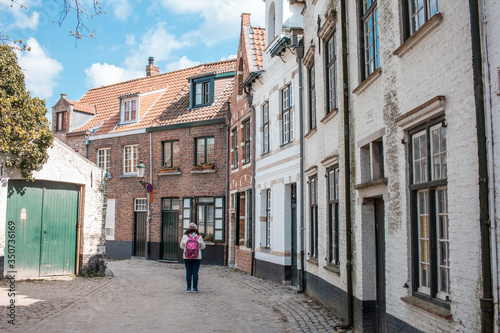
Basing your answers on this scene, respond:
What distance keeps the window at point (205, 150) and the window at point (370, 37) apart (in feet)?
48.4

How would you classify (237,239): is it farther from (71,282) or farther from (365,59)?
(365,59)

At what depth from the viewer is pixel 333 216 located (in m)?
10.4

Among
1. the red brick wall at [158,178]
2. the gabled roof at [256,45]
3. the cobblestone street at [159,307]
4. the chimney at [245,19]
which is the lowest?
the cobblestone street at [159,307]

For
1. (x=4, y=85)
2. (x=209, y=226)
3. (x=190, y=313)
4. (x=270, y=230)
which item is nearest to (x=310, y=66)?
(x=270, y=230)

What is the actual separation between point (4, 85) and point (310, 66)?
7.37 metres

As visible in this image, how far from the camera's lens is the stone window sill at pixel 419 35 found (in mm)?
5527

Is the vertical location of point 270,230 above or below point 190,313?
above

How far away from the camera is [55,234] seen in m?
14.5

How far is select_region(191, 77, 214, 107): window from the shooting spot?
24453 millimetres

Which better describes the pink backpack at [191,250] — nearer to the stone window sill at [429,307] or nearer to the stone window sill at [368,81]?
the stone window sill at [368,81]

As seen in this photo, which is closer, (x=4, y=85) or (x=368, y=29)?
(x=368, y=29)

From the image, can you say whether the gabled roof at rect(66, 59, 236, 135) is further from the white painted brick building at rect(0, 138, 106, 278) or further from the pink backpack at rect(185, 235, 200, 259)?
the pink backpack at rect(185, 235, 200, 259)

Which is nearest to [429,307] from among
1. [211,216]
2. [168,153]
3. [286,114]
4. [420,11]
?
[420,11]

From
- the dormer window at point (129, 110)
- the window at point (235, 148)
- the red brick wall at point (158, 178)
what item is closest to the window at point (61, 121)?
the red brick wall at point (158, 178)
